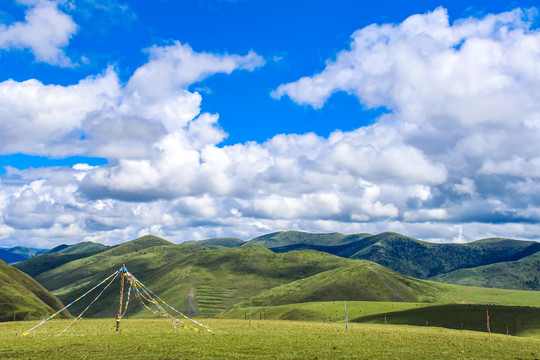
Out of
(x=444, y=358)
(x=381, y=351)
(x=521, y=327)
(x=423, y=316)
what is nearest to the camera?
(x=444, y=358)

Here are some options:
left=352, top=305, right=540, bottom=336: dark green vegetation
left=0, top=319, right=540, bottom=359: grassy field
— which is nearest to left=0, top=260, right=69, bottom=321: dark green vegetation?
left=352, top=305, right=540, bottom=336: dark green vegetation

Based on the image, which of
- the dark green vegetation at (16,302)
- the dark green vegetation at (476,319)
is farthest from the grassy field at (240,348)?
the dark green vegetation at (16,302)

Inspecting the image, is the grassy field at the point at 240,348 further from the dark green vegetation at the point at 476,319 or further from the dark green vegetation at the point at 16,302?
the dark green vegetation at the point at 16,302

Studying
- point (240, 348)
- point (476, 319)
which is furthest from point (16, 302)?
point (476, 319)

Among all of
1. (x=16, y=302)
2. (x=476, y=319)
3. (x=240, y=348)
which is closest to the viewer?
(x=240, y=348)

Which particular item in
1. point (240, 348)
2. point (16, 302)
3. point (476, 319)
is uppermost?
point (240, 348)

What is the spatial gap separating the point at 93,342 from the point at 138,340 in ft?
14.5

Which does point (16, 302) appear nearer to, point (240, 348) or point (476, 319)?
point (240, 348)

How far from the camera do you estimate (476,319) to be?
340 ft

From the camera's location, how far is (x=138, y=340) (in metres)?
44.2

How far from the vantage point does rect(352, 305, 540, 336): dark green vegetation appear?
295 ft

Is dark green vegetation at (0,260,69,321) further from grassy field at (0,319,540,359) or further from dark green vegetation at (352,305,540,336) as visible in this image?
grassy field at (0,319,540,359)

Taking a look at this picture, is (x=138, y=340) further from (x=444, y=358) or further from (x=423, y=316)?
(x=423, y=316)

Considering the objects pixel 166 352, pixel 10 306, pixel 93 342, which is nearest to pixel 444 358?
pixel 166 352
